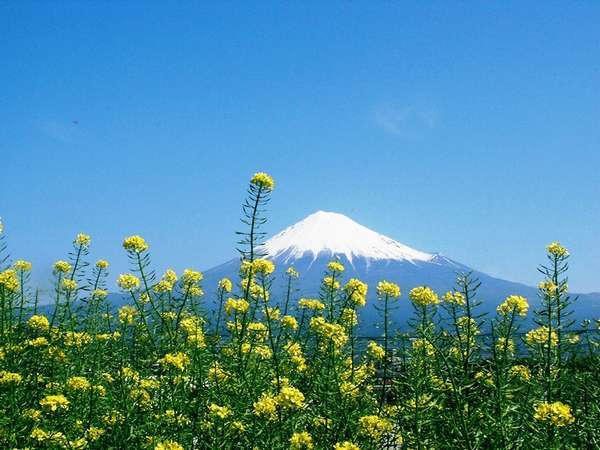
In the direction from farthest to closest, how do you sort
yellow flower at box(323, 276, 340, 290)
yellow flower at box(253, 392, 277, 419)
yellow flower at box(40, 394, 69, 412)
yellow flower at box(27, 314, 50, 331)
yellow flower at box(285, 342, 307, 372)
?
yellow flower at box(323, 276, 340, 290)
yellow flower at box(27, 314, 50, 331)
yellow flower at box(285, 342, 307, 372)
yellow flower at box(40, 394, 69, 412)
yellow flower at box(253, 392, 277, 419)

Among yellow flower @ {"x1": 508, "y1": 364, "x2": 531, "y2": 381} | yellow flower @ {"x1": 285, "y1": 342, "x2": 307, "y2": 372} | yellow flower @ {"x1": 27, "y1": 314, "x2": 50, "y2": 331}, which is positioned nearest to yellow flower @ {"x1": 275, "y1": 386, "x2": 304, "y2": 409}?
yellow flower @ {"x1": 285, "y1": 342, "x2": 307, "y2": 372}

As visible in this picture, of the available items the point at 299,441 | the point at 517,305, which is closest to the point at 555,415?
the point at 517,305

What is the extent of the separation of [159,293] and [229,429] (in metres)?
2.55

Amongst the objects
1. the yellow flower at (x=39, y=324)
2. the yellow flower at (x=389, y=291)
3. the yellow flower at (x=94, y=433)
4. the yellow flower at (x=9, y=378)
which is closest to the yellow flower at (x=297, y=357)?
the yellow flower at (x=389, y=291)

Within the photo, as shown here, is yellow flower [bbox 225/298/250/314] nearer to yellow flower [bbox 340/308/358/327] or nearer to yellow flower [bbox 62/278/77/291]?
yellow flower [bbox 340/308/358/327]

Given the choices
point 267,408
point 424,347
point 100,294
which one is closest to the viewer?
point 267,408

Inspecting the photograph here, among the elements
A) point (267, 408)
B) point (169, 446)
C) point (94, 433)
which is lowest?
point (94, 433)

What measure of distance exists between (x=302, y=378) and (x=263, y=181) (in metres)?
2.36

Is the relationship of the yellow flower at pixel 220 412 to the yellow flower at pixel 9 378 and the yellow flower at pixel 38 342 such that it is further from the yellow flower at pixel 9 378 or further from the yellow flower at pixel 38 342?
the yellow flower at pixel 38 342

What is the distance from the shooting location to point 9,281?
6.34m

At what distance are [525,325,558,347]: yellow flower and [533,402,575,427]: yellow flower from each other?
1.39 m

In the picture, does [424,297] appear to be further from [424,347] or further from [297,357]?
[297,357]

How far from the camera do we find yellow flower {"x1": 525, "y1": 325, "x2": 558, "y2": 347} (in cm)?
500

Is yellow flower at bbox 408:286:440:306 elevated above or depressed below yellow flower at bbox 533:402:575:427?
above
